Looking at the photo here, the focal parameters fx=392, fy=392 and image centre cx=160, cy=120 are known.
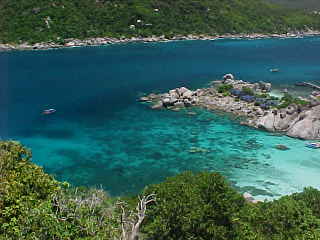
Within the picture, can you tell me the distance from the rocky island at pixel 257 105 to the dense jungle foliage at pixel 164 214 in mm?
29346

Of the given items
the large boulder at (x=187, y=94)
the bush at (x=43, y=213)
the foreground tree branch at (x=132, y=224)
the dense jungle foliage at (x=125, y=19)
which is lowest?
the large boulder at (x=187, y=94)

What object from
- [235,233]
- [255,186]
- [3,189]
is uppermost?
[3,189]

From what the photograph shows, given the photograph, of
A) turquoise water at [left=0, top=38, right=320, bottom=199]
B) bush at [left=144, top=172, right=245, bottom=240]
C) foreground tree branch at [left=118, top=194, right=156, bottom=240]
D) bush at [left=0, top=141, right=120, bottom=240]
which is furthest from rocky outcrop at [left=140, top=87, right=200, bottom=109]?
bush at [left=0, top=141, right=120, bottom=240]

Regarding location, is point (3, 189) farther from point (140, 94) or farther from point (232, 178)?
point (140, 94)

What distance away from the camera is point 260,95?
230 feet

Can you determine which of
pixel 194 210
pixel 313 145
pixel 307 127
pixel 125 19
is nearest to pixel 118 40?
pixel 125 19

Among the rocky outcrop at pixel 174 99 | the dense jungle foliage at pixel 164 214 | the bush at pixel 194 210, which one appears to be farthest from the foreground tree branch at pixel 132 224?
the rocky outcrop at pixel 174 99

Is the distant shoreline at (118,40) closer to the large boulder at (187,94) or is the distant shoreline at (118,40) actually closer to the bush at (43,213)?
the large boulder at (187,94)

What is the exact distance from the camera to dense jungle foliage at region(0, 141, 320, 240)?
18562 mm

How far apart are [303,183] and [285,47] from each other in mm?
119515

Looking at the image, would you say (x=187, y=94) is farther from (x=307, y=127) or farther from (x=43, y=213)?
(x=43, y=213)

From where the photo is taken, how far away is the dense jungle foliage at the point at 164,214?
18562mm

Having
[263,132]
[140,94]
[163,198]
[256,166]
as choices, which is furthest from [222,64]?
[163,198]

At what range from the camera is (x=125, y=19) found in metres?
152
